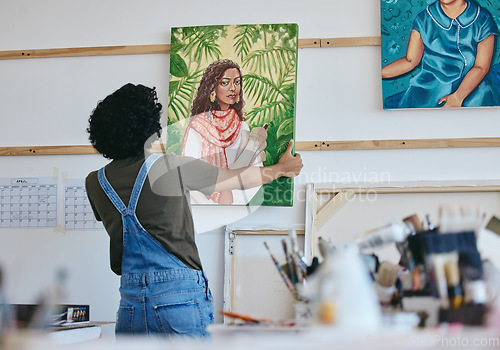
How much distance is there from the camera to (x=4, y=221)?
2.88m

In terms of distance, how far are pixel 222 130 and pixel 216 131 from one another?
0.03 meters

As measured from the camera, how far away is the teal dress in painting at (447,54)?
8.48 ft

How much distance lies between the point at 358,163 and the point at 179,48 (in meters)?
1.00

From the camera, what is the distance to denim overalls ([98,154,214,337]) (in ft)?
6.07

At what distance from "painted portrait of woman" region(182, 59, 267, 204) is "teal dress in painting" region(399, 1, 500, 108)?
71 cm

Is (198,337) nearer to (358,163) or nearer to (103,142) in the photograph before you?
(103,142)

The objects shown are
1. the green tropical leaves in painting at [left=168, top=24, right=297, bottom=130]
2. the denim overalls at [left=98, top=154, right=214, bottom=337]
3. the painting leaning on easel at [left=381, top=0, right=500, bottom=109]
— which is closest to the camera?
the denim overalls at [left=98, top=154, right=214, bottom=337]

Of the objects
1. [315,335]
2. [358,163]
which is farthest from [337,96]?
[315,335]

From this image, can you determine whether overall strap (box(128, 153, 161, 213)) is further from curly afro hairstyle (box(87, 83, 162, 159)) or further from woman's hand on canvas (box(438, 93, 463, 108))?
woman's hand on canvas (box(438, 93, 463, 108))

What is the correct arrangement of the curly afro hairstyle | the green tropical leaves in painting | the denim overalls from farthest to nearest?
the green tropical leaves in painting < the curly afro hairstyle < the denim overalls

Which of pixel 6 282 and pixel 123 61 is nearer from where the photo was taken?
pixel 6 282

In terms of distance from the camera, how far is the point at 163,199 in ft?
6.29

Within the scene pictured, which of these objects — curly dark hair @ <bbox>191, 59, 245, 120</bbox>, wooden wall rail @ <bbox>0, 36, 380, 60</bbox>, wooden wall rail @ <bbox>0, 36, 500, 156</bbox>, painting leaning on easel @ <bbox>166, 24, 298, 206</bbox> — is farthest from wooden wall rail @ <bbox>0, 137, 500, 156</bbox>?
wooden wall rail @ <bbox>0, 36, 380, 60</bbox>

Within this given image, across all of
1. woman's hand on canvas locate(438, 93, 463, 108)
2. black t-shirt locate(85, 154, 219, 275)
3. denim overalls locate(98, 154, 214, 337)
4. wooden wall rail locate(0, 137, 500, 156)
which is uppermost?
woman's hand on canvas locate(438, 93, 463, 108)
